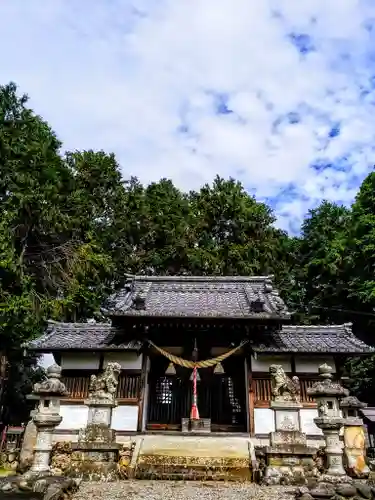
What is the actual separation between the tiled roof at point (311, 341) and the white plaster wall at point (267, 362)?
45cm

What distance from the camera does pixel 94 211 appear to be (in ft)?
92.8

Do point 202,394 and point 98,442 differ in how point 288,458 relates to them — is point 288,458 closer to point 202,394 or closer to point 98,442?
point 98,442

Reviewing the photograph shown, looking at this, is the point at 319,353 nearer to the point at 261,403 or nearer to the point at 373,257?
the point at 261,403

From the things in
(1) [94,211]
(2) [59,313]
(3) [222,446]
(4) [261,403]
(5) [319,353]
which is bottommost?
(3) [222,446]

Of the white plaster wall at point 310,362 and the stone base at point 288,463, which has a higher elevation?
the white plaster wall at point 310,362

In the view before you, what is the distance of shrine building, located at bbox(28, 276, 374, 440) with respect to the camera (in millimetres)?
13781

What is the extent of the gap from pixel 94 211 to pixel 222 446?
19588 millimetres

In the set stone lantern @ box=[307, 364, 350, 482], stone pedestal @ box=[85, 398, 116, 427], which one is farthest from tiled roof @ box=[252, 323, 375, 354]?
stone pedestal @ box=[85, 398, 116, 427]

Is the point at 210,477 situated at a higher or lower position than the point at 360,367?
lower

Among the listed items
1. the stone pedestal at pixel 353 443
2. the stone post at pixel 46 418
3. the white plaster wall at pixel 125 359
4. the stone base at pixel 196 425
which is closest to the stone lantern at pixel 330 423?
the stone pedestal at pixel 353 443

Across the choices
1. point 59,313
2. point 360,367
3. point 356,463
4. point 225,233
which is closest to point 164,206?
point 225,233

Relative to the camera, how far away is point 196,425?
1395 cm

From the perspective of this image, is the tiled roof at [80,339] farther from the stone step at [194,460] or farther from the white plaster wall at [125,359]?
the stone step at [194,460]

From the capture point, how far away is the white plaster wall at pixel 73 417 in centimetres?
1361
